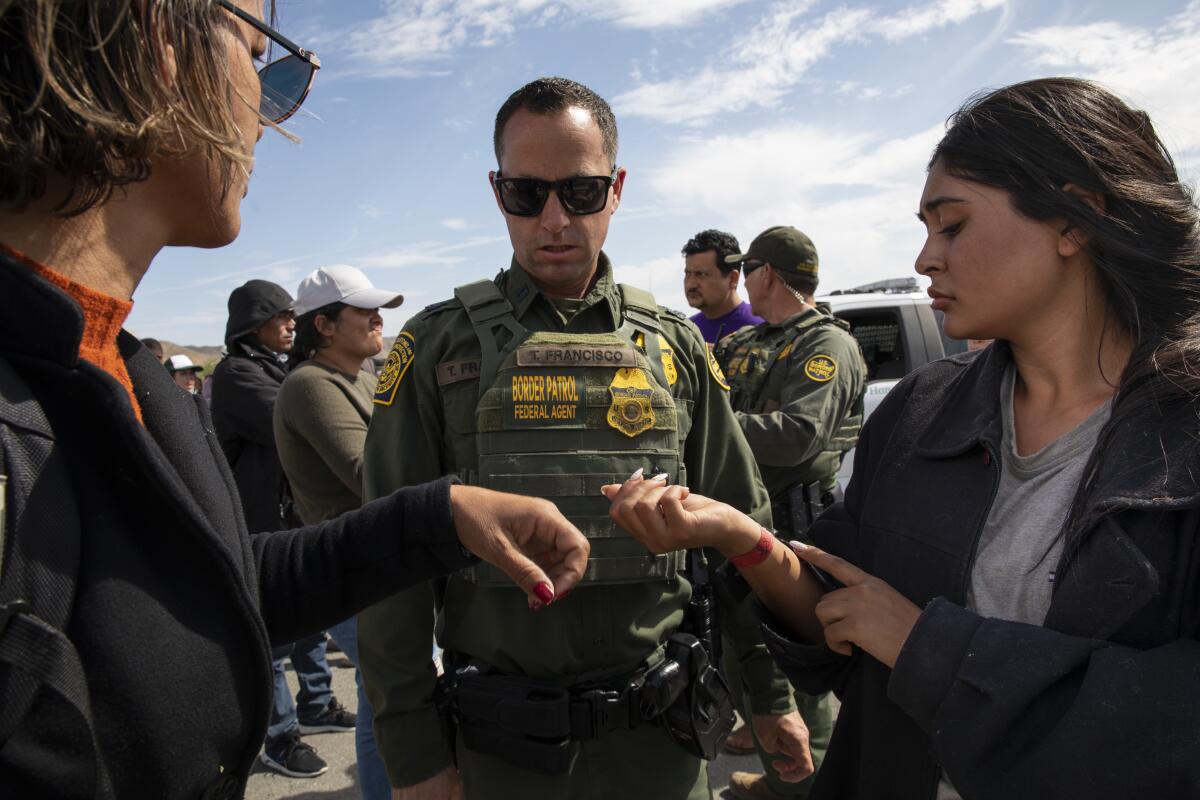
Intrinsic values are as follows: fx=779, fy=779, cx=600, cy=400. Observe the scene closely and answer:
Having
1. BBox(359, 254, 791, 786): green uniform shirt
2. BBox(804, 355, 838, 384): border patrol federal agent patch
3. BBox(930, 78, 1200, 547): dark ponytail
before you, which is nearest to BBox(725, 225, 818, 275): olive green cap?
BBox(804, 355, 838, 384): border patrol federal agent patch

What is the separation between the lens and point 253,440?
3.95 meters

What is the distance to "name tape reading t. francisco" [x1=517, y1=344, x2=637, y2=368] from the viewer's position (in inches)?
75.9

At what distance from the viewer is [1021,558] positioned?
145cm

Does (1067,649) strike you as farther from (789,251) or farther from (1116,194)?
(789,251)

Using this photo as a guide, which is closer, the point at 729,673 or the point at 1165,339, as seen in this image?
the point at 1165,339

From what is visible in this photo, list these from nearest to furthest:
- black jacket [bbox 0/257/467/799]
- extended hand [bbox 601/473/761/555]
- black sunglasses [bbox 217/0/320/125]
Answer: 1. black jacket [bbox 0/257/467/799]
2. black sunglasses [bbox 217/0/320/125]
3. extended hand [bbox 601/473/761/555]

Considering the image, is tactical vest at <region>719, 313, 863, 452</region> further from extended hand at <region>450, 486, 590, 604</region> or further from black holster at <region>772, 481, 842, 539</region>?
extended hand at <region>450, 486, 590, 604</region>

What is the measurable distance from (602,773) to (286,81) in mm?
1674

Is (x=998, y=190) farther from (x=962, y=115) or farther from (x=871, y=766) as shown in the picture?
(x=871, y=766)

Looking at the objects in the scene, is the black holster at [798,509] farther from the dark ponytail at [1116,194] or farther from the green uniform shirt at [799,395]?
the dark ponytail at [1116,194]

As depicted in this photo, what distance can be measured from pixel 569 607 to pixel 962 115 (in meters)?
1.45

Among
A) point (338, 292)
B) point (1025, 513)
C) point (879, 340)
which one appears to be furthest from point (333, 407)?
point (879, 340)

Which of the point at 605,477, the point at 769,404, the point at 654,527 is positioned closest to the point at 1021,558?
the point at 654,527

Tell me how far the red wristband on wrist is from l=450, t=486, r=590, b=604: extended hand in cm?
45
